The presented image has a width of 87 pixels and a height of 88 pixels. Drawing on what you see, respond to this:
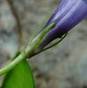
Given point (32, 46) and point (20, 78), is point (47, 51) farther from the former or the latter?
point (32, 46)

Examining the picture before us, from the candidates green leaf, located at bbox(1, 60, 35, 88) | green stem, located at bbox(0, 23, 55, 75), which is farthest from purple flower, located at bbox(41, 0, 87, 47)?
green leaf, located at bbox(1, 60, 35, 88)


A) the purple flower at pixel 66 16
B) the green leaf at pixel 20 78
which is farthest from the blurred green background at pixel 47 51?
the purple flower at pixel 66 16

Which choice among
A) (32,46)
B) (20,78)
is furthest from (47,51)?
(32,46)

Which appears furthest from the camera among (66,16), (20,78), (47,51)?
(47,51)

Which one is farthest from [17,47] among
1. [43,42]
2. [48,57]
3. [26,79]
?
[43,42]

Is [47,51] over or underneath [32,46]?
over

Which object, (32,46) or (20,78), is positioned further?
(20,78)
